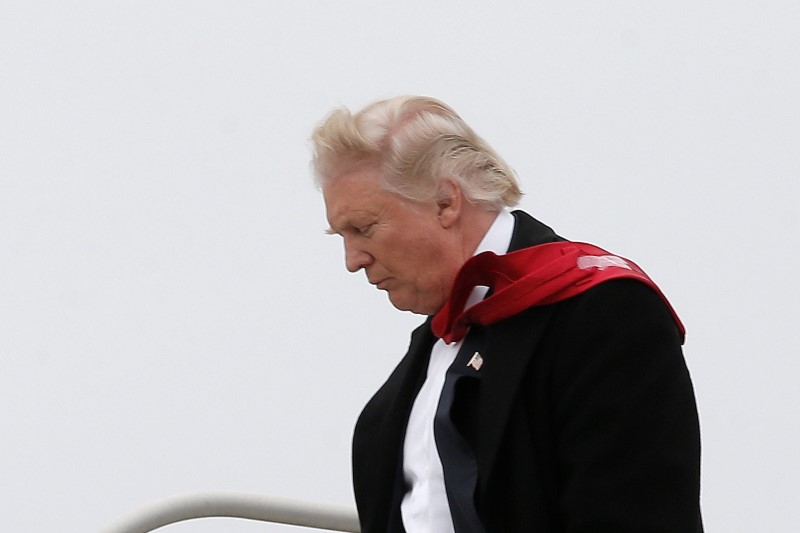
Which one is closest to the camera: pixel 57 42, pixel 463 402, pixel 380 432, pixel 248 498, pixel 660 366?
pixel 660 366

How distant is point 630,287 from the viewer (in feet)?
6.31

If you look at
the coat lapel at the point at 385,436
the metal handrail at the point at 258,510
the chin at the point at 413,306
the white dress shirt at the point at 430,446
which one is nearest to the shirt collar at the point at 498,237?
the white dress shirt at the point at 430,446

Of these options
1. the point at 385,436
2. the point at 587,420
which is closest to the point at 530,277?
the point at 587,420

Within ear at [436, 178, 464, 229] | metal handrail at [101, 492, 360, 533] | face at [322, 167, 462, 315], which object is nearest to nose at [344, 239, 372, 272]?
face at [322, 167, 462, 315]

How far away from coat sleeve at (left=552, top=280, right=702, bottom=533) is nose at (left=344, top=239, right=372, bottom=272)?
0.30 meters

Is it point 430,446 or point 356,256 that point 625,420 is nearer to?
point 430,446

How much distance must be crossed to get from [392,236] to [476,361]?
21 centimetres

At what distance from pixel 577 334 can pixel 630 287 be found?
92mm

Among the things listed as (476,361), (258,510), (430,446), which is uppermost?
(476,361)

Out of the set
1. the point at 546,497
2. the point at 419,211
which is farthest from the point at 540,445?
the point at 419,211

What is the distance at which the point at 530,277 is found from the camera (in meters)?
1.97

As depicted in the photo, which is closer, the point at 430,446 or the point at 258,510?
the point at 430,446

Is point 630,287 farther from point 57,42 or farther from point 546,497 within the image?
point 57,42

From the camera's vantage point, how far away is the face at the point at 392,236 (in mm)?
1989
